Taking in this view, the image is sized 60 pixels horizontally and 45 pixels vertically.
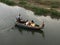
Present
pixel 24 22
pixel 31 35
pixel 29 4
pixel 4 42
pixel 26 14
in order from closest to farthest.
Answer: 1. pixel 4 42
2. pixel 31 35
3. pixel 24 22
4. pixel 26 14
5. pixel 29 4

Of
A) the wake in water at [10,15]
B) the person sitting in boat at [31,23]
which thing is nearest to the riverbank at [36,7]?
the wake in water at [10,15]

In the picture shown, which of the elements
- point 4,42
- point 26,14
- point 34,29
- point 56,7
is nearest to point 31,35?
point 34,29

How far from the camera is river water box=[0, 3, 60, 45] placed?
848 inches

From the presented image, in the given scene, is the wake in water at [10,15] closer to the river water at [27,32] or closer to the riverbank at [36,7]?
the river water at [27,32]

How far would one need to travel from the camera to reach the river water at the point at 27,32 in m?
21.5

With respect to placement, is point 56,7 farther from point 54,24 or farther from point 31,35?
point 31,35

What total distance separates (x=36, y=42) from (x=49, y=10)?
342 inches

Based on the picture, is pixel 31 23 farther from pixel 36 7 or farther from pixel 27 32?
pixel 36 7

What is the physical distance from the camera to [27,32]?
23797 millimetres

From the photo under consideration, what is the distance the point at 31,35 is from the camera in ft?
75.9

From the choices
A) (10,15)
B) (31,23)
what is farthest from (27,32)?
(10,15)

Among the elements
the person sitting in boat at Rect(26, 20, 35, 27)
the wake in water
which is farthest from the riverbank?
the person sitting in boat at Rect(26, 20, 35, 27)

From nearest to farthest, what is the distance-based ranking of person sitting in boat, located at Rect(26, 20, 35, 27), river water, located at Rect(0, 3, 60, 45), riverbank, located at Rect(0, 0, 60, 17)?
river water, located at Rect(0, 3, 60, 45), person sitting in boat, located at Rect(26, 20, 35, 27), riverbank, located at Rect(0, 0, 60, 17)

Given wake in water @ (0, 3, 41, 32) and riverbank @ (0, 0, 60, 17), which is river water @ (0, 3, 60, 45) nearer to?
wake in water @ (0, 3, 41, 32)
